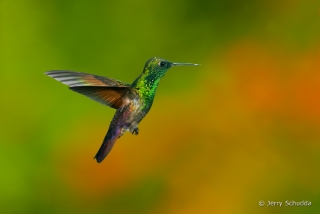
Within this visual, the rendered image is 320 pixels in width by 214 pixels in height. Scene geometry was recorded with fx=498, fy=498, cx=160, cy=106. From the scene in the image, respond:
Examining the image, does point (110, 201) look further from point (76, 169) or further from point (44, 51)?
point (44, 51)

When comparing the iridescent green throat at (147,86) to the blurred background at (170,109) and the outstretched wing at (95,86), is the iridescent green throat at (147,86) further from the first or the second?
the blurred background at (170,109)

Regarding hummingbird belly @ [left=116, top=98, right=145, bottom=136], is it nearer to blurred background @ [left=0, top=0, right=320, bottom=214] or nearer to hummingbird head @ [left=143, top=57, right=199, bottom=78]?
hummingbird head @ [left=143, top=57, right=199, bottom=78]

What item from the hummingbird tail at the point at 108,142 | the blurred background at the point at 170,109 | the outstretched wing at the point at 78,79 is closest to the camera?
the outstretched wing at the point at 78,79

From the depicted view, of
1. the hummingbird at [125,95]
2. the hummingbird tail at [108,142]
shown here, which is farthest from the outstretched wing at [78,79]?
the hummingbird tail at [108,142]

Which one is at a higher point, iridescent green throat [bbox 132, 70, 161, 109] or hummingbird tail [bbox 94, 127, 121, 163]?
iridescent green throat [bbox 132, 70, 161, 109]

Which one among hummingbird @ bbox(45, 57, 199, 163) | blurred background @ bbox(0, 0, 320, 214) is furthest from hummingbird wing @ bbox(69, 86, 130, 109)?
blurred background @ bbox(0, 0, 320, 214)

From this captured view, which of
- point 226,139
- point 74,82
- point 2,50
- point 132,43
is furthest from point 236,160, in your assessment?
point 74,82
